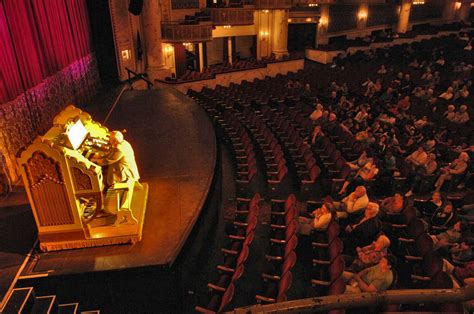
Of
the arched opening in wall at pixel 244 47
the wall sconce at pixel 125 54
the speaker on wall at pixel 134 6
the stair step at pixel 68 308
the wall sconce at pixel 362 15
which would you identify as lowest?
the stair step at pixel 68 308

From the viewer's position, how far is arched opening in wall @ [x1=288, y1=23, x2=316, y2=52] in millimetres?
18391

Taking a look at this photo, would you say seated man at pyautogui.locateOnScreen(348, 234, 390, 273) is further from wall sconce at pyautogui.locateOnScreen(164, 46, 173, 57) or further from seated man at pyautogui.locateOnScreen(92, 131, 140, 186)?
wall sconce at pyautogui.locateOnScreen(164, 46, 173, 57)

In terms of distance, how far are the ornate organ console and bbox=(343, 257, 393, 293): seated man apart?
230 centimetres

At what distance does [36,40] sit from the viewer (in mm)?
6301

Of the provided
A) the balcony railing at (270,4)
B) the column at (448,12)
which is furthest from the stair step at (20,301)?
the column at (448,12)

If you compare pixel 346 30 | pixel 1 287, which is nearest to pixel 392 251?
pixel 1 287

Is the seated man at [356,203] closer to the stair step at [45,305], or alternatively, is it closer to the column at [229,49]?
the stair step at [45,305]

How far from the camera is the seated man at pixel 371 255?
366 cm

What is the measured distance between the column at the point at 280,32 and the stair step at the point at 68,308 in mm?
13788

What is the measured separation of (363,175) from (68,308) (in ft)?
14.3

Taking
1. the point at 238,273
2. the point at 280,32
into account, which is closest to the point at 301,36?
the point at 280,32

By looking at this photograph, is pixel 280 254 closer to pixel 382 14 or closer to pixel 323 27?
pixel 323 27

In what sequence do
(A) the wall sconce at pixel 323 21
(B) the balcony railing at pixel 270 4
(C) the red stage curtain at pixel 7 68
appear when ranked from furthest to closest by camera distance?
(A) the wall sconce at pixel 323 21 → (B) the balcony railing at pixel 270 4 → (C) the red stage curtain at pixel 7 68

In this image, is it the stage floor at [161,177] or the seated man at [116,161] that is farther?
the seated man at [116,161]
